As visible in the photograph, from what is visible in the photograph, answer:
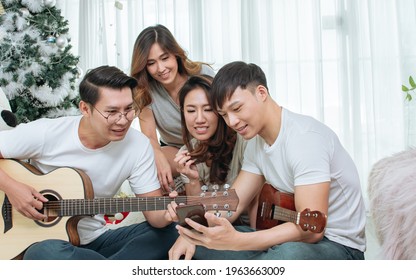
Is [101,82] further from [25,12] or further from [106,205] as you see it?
[25,12]

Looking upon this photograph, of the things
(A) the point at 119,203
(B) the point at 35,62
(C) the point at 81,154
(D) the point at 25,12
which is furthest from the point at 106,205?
(D) the point at 25,12

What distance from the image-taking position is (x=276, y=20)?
56.3 inches

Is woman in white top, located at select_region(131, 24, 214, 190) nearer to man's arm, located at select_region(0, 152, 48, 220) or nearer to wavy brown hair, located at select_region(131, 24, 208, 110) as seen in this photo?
wavy brown hair, located at select_region(131, 24, 208, 110)

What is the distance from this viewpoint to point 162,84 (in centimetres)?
123

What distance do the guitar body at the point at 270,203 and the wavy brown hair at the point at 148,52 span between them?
409mm

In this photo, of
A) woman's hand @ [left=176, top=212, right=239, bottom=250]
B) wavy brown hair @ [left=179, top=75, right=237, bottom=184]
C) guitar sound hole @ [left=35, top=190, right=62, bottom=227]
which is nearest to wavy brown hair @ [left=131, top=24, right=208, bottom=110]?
wavy brown hair @ [left=179, top=75, right=237, bottom=184]

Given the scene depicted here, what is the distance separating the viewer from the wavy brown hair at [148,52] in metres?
1.16

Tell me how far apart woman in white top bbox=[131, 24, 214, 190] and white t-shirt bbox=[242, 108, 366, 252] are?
1.07 feet

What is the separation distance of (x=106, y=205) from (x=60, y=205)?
0.32ft

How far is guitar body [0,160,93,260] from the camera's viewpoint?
3.23 feet

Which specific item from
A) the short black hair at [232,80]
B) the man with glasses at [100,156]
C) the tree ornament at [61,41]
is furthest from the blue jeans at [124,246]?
the tree ornament at [61,41]
